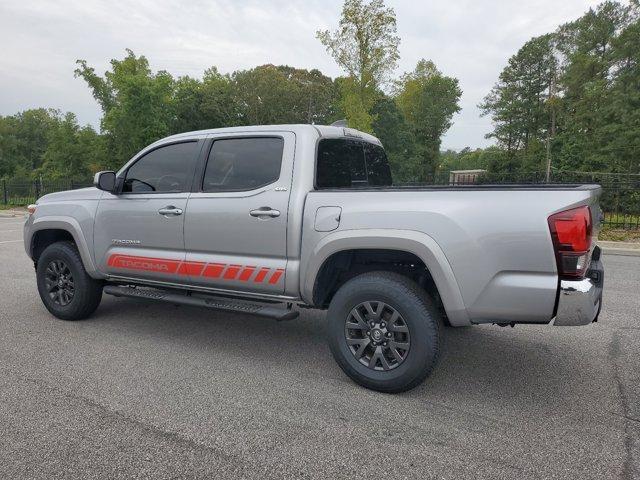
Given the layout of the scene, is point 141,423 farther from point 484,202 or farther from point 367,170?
point 367,170

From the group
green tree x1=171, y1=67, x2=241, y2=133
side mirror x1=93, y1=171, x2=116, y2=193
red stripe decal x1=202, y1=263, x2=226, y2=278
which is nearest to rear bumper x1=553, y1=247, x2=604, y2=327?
red stripe decal x1=202, y1=263, x2=226, y2=278

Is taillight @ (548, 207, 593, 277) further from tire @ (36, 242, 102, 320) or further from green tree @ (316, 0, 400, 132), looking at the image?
green tree @ (316, 0, 400, 132)

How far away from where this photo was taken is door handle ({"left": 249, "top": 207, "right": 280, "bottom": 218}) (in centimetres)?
351

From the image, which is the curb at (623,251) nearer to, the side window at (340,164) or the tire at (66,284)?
the side window at (340,164)

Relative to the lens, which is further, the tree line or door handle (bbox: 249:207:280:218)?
the tree line

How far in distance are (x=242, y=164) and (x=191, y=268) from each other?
3.27 ft

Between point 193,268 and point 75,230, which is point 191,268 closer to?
point 193,268

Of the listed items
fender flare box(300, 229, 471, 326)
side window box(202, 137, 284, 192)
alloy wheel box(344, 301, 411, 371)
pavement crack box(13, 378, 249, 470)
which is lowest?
pavement crack box(13, 378, 249, 470)

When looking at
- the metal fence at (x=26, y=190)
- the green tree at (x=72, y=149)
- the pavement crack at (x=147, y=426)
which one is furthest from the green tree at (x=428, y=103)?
the pavement crack at (x=147, y=426)

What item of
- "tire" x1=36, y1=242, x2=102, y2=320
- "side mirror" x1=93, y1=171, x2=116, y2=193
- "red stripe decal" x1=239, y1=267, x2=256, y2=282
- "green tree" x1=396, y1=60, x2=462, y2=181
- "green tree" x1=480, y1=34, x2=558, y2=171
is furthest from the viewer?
"green tree" x1=396, y1=60, x2=462, y2=181

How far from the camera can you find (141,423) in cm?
278

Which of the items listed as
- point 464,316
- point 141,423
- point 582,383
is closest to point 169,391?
point 141,423

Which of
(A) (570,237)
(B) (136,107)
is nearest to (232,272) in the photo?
(A) (570,237)

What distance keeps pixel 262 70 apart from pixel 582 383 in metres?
43.2
